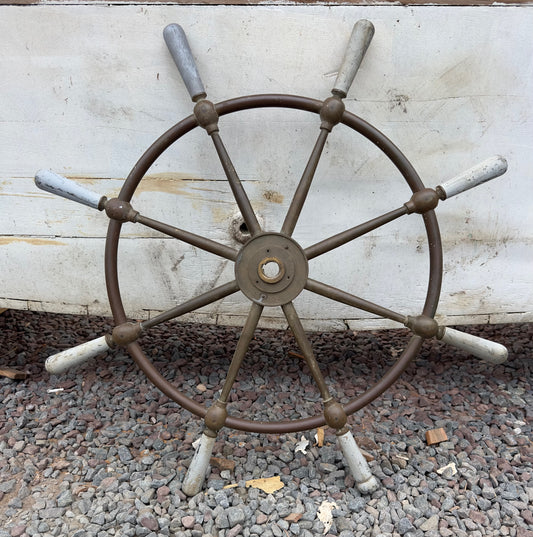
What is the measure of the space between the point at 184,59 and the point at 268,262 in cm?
61

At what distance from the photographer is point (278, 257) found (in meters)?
1.56

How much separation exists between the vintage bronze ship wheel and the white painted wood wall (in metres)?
0.16

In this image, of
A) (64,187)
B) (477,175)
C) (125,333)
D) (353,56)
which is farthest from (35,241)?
(477,175)

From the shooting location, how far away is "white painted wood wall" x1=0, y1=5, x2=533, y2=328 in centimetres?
169

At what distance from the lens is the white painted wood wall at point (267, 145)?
5.53 ft

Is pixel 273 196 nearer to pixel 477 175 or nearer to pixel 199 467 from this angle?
pixel 477 175

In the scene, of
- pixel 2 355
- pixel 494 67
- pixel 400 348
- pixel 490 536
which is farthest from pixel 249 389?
pixel 494 67

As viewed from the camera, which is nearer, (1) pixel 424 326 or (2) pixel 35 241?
(1) pixel 424 326

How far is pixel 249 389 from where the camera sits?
2.04m

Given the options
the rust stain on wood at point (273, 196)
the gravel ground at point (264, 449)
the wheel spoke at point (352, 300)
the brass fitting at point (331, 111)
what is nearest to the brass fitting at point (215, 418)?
the gravel ground at point (264, 449)

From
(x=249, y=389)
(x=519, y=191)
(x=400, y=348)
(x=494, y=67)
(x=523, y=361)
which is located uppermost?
(x=494, y=67)

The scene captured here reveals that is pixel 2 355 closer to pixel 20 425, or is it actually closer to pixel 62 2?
pixel 20 425

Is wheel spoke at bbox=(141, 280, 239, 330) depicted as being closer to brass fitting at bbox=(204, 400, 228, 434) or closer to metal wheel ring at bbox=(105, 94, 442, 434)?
metal wheel ring at bbox=(105, 94, 442, 434)

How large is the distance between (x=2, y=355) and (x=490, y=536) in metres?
1.87
